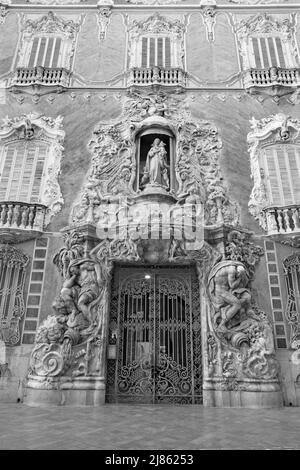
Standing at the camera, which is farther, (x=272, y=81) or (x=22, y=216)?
(x=272, y=81)

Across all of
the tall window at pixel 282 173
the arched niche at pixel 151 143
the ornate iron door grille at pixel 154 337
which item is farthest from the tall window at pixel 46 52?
the ornate iron door grille at pixel 154 337

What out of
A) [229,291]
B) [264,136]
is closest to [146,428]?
[229,291]

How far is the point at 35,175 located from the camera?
11234 mm

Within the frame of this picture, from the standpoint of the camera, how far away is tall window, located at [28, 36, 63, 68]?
45.3ft

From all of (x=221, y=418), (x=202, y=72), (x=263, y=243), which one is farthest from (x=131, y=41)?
(x=221, y=418)

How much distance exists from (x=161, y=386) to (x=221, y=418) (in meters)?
2.46

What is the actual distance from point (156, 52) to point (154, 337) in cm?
1113

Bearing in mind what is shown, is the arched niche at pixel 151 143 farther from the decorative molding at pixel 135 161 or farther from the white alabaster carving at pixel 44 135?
the white alabaster carving at pixel 44 135

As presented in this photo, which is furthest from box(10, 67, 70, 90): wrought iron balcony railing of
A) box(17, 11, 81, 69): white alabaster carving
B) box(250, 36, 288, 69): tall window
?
box(250, 36, 288, 69): tall window

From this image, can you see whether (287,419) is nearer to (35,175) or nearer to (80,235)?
(80,235)

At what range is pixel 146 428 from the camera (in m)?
5.61

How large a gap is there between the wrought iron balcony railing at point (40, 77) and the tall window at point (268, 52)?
24.4 feet

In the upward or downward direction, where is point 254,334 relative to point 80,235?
downward

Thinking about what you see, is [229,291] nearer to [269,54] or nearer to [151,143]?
[151,143]
